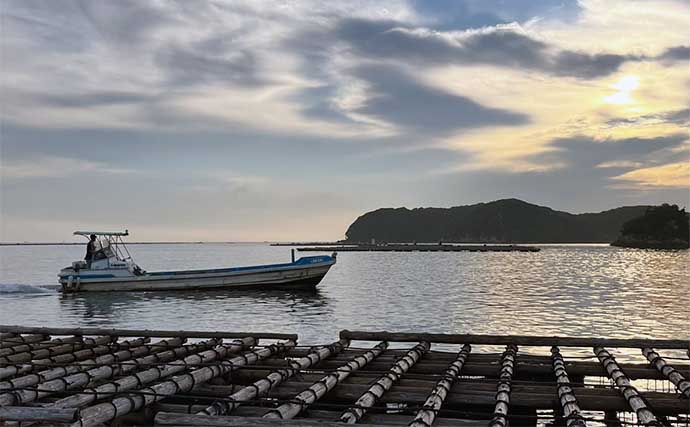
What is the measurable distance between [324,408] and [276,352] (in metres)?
3.00

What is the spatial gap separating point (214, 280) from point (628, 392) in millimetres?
34947

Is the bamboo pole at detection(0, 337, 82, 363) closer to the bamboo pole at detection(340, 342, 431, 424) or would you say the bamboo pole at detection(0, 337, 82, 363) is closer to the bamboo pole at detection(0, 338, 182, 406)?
the bamboo pole at detection(0, 338, 182, 406)

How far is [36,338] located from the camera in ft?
35.7

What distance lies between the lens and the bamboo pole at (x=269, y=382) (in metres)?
5.62

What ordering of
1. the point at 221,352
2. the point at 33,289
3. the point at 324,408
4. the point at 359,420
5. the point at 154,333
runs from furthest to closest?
the point at 33,289, the point at 154,333, the point at 221,352, the point at 324,408, the point at 359,420

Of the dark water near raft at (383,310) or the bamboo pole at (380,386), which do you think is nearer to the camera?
the bamboo pole at (380,386)

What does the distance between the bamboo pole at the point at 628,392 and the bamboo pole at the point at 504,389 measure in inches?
43.3

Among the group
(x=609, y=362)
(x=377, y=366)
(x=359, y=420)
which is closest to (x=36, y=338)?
(x=377, y=366)

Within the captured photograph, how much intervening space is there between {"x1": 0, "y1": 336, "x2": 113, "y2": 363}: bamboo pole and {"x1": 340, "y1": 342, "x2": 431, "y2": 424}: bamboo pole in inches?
196

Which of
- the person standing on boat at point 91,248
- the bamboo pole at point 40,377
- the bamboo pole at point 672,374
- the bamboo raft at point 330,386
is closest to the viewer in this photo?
the bamboo raft at point 330,386

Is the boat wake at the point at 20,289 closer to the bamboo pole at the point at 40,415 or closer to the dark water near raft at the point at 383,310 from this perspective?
the dark water near raft at the point at 383,310

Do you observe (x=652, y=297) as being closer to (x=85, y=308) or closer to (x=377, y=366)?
(x=85, y=308)

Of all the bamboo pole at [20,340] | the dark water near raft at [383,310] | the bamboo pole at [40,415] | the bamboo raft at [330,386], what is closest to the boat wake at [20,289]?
the dark water near raft at [383,310]

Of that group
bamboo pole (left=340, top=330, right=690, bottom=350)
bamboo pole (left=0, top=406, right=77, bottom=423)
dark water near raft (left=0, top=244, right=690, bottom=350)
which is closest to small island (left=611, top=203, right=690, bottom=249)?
dark water near raft (left=0, top=244, right=690, bottom=350)
